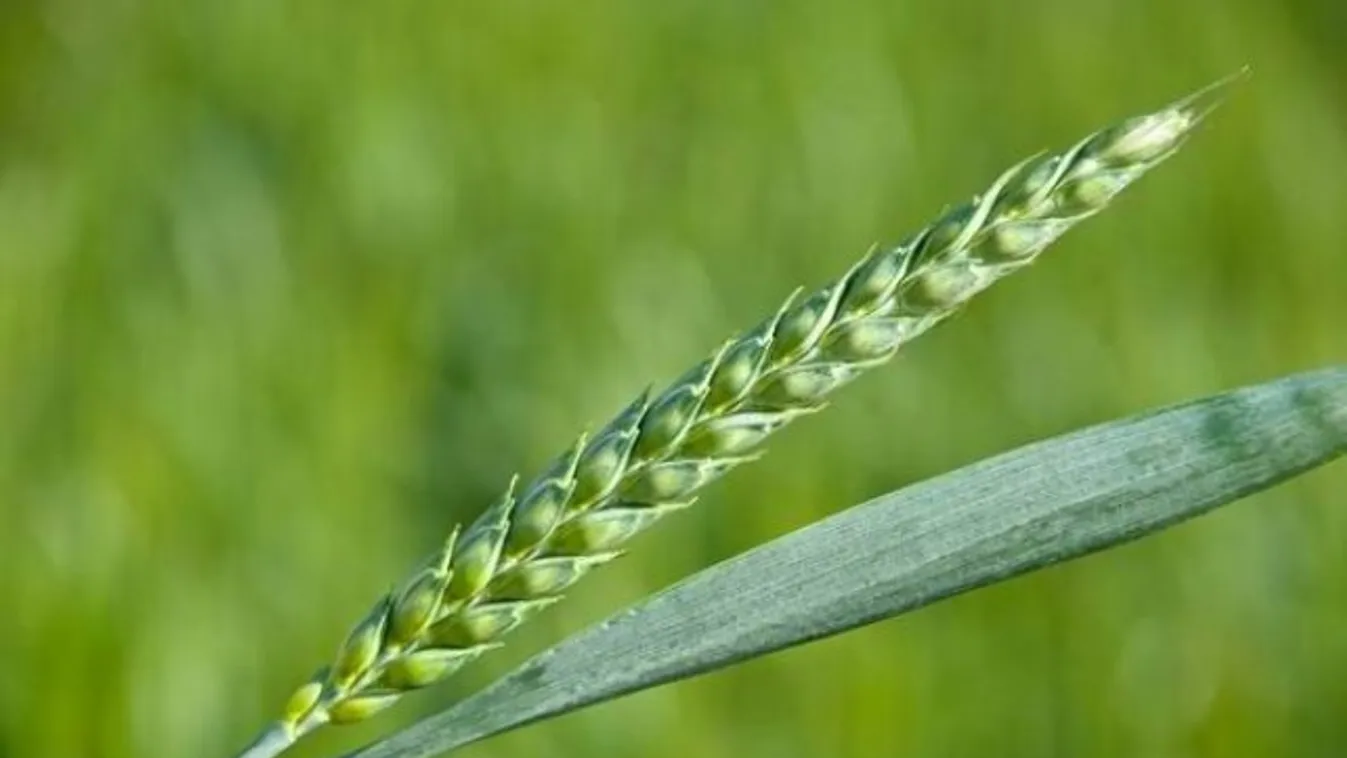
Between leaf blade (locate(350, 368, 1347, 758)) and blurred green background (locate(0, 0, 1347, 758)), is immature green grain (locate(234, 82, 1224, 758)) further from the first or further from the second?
blurred green background (locate(0, 0, 1347, 758))

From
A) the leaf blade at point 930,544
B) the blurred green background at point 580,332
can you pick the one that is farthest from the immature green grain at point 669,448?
the blurred green background at point 580,332

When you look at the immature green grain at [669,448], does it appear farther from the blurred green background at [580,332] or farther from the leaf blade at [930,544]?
the blurred green background at [580,332]

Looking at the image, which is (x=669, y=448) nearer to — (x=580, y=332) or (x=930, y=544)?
(x=930, y=544)

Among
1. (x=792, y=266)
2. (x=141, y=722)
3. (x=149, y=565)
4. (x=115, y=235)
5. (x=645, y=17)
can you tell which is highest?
(x=645, y=17)

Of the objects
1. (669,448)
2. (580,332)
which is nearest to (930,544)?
(669,448)

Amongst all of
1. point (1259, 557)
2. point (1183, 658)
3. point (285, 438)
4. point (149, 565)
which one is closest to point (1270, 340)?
point (1259, 557)

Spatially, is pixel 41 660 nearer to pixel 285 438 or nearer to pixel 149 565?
pixel 149 565
